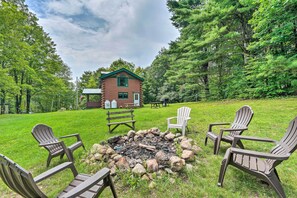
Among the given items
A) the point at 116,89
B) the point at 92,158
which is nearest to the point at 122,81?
the point at 116,89

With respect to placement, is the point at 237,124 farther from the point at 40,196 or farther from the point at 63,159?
the point at 63,159

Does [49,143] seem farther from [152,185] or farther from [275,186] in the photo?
[275,186]

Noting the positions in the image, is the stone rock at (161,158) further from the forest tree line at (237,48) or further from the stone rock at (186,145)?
the forest tree line at (237,48)

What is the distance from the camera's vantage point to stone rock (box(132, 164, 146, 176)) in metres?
2.47

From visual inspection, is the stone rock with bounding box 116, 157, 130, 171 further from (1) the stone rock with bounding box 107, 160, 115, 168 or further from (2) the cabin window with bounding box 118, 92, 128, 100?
(2) the cabin window with bounding box 118, 92, 128, 100

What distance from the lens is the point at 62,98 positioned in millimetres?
25766

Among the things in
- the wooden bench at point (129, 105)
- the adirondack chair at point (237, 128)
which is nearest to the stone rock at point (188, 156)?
the adirondack chair at point (237, 128)

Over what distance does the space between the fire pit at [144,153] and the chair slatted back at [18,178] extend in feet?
4.40

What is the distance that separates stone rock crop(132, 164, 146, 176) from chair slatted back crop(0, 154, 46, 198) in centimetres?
141

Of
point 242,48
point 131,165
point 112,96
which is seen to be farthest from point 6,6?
point 242,48

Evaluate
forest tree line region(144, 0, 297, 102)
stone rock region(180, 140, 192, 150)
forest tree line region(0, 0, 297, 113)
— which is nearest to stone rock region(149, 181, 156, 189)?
stone rock region(180, 140, 192, 150)

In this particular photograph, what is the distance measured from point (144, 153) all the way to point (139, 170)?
29.6 inches

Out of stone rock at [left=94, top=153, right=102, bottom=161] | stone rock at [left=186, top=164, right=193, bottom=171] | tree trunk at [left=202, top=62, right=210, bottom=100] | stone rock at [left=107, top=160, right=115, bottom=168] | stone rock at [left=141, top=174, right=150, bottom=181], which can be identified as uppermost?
tree trunk at [left=202, top=62, right=210, bottom=100]

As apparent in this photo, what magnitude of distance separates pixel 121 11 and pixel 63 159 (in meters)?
9.15
